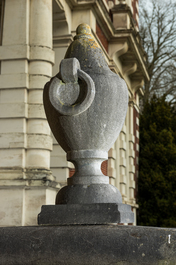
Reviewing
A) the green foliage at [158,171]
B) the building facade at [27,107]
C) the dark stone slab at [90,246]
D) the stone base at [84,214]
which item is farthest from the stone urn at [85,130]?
the green foliage at [158,171]

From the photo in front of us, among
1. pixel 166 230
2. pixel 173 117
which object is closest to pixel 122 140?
pixel 173 117

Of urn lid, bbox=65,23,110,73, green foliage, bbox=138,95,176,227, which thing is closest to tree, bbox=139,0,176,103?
green foliage, bbox=138,95,176,227

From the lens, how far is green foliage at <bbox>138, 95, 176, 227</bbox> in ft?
52.5

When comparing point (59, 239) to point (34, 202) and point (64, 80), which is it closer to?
point (64, 80)

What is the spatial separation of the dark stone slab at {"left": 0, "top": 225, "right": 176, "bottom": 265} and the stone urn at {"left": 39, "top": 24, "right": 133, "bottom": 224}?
11.5 inches

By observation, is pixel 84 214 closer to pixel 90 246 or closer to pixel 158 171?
pixel 90 246

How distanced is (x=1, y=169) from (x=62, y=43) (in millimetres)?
3639

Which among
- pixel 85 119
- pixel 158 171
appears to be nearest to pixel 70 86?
pixel 85 119

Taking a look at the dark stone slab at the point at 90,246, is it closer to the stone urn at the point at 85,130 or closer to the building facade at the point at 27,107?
the stone urn at the point at 85,130

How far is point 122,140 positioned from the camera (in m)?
14.5

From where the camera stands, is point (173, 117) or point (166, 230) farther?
point (173, 117)

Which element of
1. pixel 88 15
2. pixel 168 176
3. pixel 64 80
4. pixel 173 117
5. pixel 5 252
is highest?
pixel 173 117

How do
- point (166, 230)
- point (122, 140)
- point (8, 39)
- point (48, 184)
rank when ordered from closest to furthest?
point (166, 230) → point (48, 184) → point (8, 39) → point (122, 140)

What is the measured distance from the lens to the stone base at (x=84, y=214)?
3.43 m
